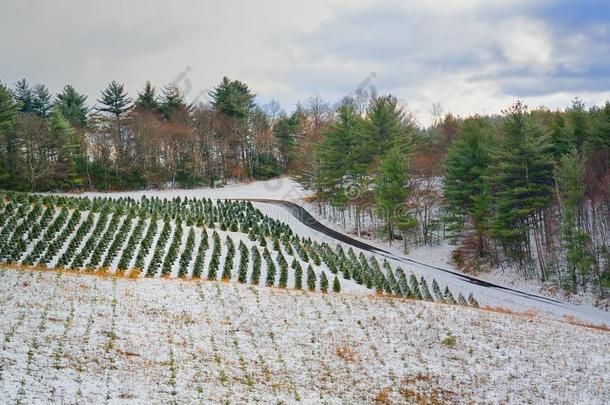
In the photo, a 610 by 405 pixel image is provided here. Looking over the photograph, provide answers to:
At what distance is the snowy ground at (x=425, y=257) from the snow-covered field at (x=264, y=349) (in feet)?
22.1

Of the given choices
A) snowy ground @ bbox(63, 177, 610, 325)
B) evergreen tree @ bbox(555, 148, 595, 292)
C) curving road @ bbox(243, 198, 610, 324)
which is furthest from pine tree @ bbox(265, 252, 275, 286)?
evergreen tree @ bbox(555, 148, 595, 292)

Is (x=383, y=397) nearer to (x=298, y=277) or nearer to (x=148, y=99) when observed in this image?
(x=298, y=277)

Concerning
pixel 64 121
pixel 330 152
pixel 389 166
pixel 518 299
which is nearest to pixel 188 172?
pixel 64 121

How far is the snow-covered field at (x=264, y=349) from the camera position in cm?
1088

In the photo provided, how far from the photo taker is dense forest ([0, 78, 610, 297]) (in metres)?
29.2

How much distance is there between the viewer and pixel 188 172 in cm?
5647

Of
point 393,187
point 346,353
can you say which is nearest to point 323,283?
point 346,353

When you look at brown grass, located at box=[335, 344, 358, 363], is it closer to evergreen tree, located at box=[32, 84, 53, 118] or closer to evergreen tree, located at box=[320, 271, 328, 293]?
evergreen tree, located at box=[320, 271, 328, 293]

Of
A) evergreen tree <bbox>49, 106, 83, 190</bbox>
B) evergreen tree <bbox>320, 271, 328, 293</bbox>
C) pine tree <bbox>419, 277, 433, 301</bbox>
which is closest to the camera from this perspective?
evergreen tree <bbox>320, 271, 328, 293</bbox>

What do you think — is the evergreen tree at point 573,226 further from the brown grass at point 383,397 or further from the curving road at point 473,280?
the brown grass at point 383,397

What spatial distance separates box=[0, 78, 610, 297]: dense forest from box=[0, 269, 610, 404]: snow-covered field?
40.7 ft

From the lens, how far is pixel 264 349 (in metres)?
13.5

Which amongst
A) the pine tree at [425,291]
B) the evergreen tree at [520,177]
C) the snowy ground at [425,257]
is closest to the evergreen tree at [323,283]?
the pine tree at [425,291]

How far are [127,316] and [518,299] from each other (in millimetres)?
20330
